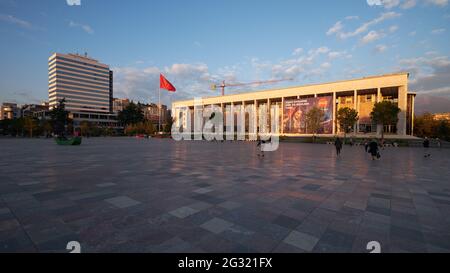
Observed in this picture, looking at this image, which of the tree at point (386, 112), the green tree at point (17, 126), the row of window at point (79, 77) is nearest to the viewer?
the tree at point (386, 112)

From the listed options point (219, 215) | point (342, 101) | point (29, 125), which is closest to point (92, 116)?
point (29, 125)

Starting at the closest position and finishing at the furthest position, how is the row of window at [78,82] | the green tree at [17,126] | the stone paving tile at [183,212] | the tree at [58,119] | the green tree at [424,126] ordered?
the stone paving tile at [183,212]
the green tree at [424,126]
the green tree at [17,126]
the tree at [58,119]
the row of window at [78,82]

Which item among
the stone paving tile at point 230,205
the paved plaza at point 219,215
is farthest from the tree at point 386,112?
the stone paving tile at point 230,205

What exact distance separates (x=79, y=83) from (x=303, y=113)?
116062 millimetres

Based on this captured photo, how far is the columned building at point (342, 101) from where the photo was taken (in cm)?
4294

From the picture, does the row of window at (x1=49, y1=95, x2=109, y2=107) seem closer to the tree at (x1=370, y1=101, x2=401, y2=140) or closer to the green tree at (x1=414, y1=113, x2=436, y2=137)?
the tree at (x1=370, y1=101, x2=401, y2=140)

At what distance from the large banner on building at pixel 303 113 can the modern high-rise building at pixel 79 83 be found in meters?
104

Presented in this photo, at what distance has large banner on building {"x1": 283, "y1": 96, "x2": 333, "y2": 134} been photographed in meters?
46.8

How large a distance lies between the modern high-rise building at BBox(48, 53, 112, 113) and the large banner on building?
342ft

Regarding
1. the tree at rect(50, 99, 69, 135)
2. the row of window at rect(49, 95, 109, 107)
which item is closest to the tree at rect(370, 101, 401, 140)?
the tree at rect(50, 99, 69, 135)

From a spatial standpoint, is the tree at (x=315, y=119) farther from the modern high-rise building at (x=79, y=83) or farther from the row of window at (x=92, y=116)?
the modern high-rise building at (x=79, y=83)

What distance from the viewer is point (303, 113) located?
50500 mm

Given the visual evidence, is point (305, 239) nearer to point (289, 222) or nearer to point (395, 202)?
point (289, 222)
